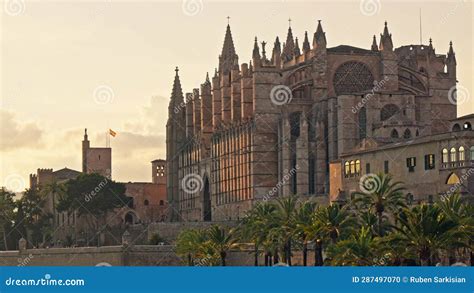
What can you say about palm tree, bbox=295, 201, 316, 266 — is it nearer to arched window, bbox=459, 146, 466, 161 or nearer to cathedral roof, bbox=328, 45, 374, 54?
arched window, bbox=459, 146, 466, 161

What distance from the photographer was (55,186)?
5999 inches

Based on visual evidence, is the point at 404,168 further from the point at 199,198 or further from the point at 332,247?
the point at 199,198

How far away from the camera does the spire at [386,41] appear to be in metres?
126

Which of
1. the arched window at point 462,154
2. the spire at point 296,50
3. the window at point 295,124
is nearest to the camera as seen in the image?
→ the arched window at point 462,154

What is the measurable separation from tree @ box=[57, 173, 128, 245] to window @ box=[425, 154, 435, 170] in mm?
60013

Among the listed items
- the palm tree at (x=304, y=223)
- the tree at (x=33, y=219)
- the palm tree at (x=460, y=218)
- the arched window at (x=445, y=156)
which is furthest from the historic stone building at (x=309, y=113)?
the palm tree at (x=460, y=218)

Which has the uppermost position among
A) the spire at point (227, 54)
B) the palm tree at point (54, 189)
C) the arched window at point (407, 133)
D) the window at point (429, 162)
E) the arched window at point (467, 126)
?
the spire at point (227, 54)

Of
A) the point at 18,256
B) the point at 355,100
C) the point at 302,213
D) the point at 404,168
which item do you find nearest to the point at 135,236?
the point at 18,256

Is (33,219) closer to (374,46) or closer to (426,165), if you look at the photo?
(374,46)

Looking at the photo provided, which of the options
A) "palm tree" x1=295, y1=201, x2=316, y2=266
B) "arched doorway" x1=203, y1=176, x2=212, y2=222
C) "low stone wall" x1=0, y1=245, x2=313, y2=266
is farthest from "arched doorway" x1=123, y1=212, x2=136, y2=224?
"palm tree" x1=295, y1=201, x2=316, y2=266

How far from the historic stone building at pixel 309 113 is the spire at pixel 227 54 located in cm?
528

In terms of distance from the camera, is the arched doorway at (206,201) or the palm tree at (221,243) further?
the arched doorway at (206,201)

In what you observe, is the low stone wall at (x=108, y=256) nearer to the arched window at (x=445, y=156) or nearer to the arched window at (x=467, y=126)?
the arched window at (x=445, y=156)

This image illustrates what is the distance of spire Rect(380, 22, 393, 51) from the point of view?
126 metres
